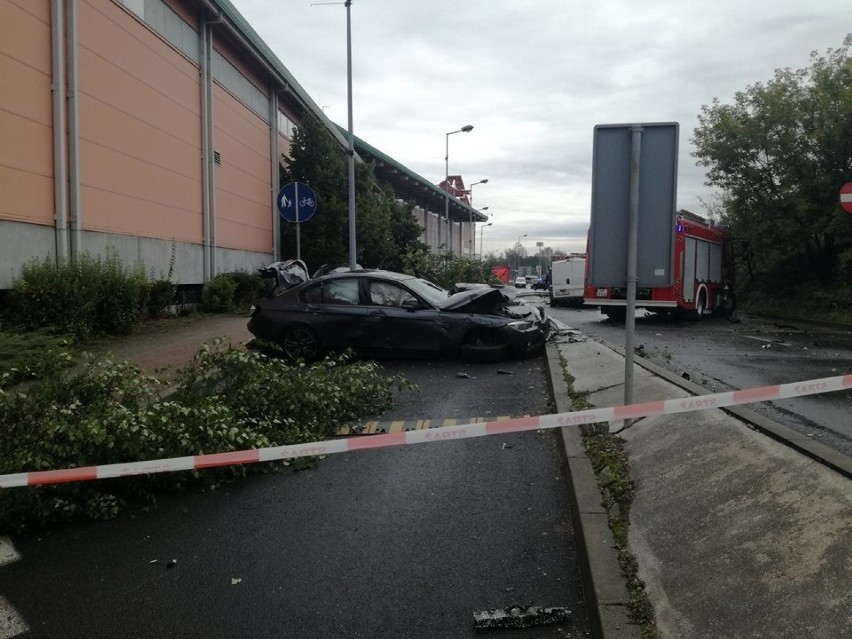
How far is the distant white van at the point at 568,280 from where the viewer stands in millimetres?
30219

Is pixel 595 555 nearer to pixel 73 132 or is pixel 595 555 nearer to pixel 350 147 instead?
pixel 73 132

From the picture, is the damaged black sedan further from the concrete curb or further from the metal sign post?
the concrete curb

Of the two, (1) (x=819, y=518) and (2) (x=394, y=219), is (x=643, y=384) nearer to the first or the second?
(1) (x=819, y=518)

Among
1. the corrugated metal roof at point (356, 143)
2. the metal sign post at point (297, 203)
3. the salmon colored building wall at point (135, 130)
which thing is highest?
the corrugated metal roof at point (356, 143)

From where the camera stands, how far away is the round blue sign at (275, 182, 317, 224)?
13.2 m

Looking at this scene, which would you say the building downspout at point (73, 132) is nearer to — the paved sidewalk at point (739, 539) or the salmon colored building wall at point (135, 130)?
the salmon colored building wall at point (135, 130)

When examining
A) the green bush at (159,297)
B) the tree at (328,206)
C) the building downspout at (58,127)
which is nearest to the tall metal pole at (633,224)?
the building downspout at (58,127)

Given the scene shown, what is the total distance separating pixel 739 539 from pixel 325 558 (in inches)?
82.0

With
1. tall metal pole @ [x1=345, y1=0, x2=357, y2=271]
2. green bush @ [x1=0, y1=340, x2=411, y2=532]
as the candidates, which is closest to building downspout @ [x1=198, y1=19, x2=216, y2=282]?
tall metal pole @ [x1=345, y1=0, x2=357, y2=271]

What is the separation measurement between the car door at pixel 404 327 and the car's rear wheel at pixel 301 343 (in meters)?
0.86

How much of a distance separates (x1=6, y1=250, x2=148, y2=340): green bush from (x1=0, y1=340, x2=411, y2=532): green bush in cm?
504

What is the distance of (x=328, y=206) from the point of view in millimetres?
24750

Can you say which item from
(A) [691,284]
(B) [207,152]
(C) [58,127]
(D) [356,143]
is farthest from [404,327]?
(D) [356,143]

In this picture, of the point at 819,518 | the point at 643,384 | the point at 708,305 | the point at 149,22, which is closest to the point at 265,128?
the point at 149,22
